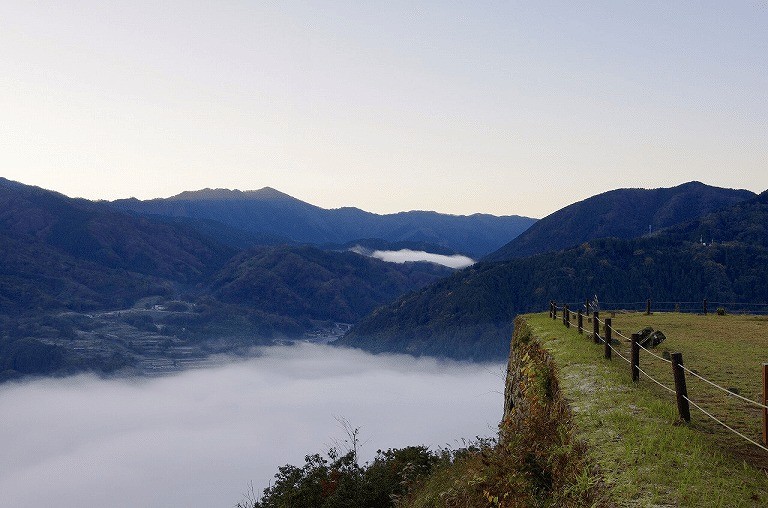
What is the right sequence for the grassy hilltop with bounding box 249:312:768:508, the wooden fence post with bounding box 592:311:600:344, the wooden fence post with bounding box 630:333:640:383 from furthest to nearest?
the wooden fence post with bounding box 592:311:600:344 < the wooden fence post with bounding box 630:333:640:383 < the grassy hilltop with bounding box 249:312:768:508

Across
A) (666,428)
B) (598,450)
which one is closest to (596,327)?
(666,428)

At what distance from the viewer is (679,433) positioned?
Result: 1356 cm

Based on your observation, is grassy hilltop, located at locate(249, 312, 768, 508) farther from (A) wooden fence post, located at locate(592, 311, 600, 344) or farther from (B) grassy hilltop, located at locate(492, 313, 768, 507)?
(A) wooden fence post, located at locate(592, 311, 600, 344)

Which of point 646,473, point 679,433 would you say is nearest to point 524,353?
point 679,433

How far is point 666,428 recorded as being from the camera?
45.9 ft

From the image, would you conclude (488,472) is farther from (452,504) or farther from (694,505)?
(694,505)

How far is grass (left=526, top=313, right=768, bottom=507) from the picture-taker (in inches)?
420

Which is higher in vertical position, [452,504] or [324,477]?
[452,504]

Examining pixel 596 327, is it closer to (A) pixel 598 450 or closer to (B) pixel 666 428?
(B) pixel 666 428

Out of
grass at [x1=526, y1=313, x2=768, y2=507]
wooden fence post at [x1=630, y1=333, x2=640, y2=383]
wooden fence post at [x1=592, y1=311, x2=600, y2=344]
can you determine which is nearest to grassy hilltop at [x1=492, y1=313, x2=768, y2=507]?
grass at [x1=526, y1=313, x2=768, y2=507]

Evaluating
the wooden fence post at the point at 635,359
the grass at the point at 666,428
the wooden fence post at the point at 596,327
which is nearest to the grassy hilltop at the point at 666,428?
the grass at the point at 666,428

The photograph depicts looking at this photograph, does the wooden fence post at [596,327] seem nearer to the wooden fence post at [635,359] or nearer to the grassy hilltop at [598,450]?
the grassy hilltop at [598,450]

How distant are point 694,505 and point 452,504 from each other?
8.46 meters

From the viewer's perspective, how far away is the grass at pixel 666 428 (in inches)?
420
